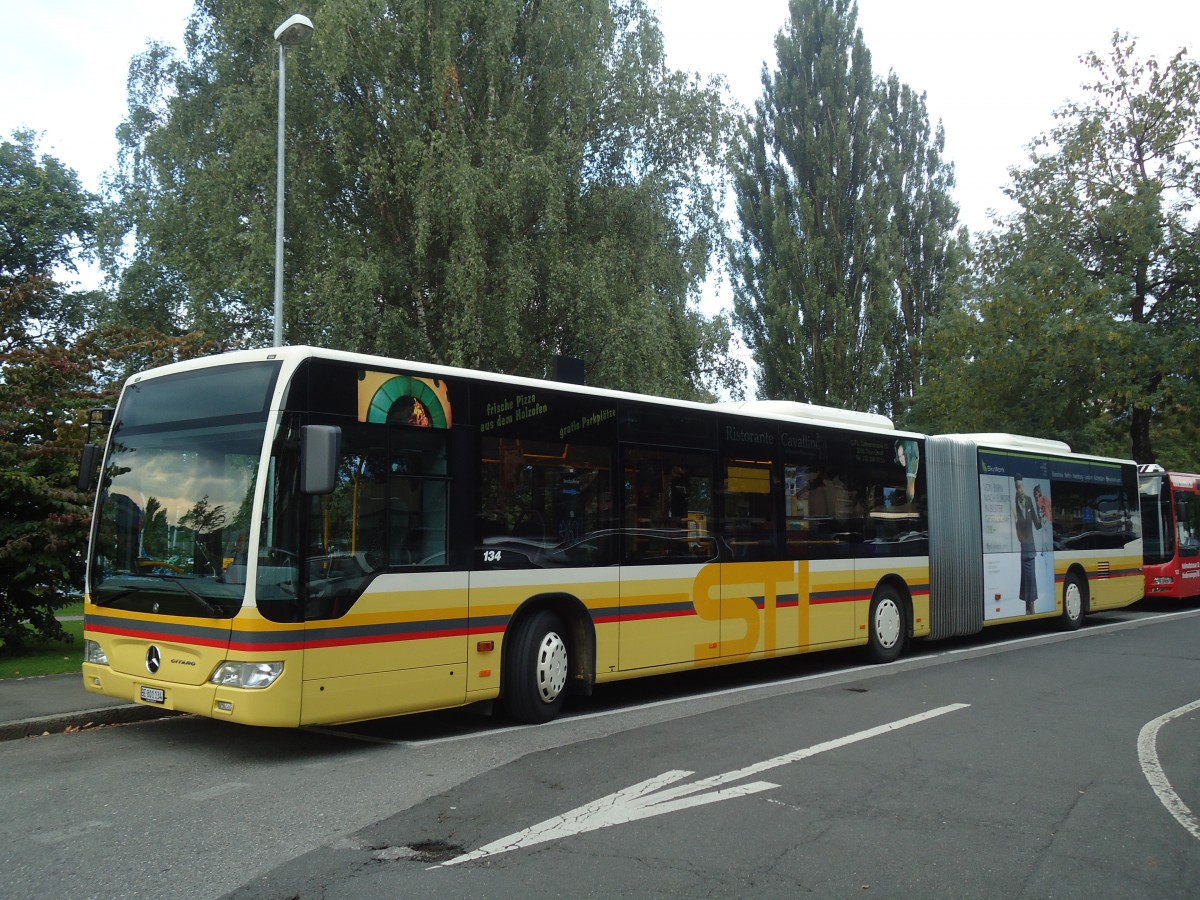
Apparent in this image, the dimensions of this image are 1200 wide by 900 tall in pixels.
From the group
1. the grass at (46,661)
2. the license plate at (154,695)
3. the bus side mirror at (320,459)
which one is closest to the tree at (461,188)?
the grass at (46,661)

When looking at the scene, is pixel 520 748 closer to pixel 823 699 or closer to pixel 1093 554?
pixel 823 699

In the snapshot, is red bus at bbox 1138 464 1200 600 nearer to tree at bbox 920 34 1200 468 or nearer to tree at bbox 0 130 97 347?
tree at bbox 920 34 1200 468

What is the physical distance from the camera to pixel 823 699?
33.2 ft

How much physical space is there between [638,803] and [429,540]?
280 cm

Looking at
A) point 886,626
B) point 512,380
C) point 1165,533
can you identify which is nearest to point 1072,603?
point 886,626

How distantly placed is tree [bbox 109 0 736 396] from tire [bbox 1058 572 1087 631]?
28.4ft

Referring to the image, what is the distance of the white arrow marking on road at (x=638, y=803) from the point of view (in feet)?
17.6

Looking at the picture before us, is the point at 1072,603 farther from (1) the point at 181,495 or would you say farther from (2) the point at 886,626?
(1) the point at 181,495

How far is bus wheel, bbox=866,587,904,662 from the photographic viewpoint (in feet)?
43.2

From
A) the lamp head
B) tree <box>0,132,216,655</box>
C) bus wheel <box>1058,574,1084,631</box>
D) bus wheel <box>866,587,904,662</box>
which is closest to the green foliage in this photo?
tree <box>0,132,216,655</box>

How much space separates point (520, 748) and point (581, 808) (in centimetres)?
187

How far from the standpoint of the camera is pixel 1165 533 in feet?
74.5

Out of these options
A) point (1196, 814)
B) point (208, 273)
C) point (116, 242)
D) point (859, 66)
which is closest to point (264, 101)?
point (208, 273)

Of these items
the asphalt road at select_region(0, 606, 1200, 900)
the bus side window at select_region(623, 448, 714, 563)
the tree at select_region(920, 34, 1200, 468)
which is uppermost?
the tree at select_region(920, 34, 1200, 468)
